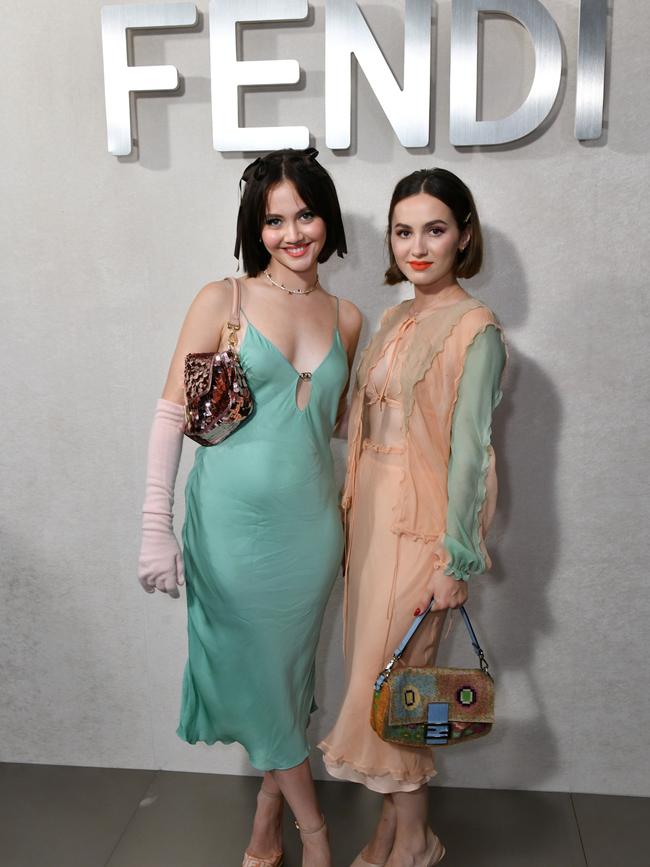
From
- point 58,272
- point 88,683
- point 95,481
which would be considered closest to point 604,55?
point 58,272

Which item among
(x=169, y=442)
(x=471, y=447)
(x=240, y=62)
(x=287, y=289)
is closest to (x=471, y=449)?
(x=471, y=447)

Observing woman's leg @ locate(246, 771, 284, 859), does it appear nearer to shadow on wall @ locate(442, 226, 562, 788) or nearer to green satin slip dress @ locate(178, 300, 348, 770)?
green satin slip dress @ locate(178, 300, 348, 770)

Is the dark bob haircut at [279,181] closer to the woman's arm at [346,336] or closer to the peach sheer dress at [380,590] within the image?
the woman's arm at [346,336]

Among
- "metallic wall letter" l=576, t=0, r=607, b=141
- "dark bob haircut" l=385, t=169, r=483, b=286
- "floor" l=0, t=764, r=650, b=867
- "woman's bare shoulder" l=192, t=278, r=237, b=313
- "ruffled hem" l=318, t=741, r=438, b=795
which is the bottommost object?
"floor" l=0, t=764, r=650, b=867

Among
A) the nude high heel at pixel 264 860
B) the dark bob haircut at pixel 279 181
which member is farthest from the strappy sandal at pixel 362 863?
the dark bob haircut at pixel 279 181

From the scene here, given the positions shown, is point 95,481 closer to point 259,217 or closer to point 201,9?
point 259,217

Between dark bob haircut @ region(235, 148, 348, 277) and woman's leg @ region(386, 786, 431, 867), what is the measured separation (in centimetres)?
140

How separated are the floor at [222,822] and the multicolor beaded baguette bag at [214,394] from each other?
1.32 metres

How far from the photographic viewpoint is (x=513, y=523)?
2.70m

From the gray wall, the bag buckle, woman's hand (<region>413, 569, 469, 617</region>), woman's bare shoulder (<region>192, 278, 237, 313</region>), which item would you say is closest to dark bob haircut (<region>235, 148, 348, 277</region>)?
woman's bare shoulder (<region>192, 278, 237, 313</region>)

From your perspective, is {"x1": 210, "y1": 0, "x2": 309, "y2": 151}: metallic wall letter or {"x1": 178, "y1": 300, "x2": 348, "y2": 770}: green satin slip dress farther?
{"x1": 210, "y1": 0, "x2": 309, "y2": 151}: metallic wall letter

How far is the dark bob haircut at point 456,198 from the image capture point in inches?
76.2

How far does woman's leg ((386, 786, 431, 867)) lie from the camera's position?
217 centimetres

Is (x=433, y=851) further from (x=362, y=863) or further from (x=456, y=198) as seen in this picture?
(x=456, y=198)
